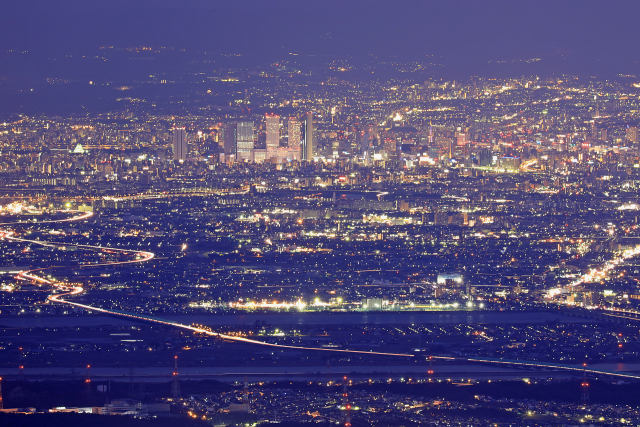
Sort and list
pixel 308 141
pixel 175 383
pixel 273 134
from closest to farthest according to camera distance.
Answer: pixel 175 383, pixel 308 141, pixel 273 134

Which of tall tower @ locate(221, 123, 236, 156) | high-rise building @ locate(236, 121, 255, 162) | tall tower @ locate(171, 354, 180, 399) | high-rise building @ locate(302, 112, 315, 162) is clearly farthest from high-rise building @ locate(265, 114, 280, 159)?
tall tower @ locate(171, 354, 180, 399)

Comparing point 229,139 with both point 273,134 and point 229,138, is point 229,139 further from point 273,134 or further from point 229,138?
point 273,134

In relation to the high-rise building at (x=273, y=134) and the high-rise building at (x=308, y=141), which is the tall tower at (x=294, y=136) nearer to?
the high-rise building at (x=308, y=141)

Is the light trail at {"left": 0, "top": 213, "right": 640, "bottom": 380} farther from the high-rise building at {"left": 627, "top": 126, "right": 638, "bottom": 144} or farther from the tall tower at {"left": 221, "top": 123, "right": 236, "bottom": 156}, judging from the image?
the high-rise building at {"left": 627, "top": 126, "right": 638, "bottom": 144}

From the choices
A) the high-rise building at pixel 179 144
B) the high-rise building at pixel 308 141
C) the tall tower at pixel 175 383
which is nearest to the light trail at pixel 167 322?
the tall tower at pixel 175 383

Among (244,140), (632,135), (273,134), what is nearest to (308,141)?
(273,134)

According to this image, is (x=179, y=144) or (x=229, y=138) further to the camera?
(x=229, y=138)

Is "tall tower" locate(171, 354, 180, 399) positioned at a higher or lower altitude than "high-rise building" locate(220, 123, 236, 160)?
lower

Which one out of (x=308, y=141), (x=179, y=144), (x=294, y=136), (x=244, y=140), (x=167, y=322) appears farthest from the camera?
(x=294, y=136)
